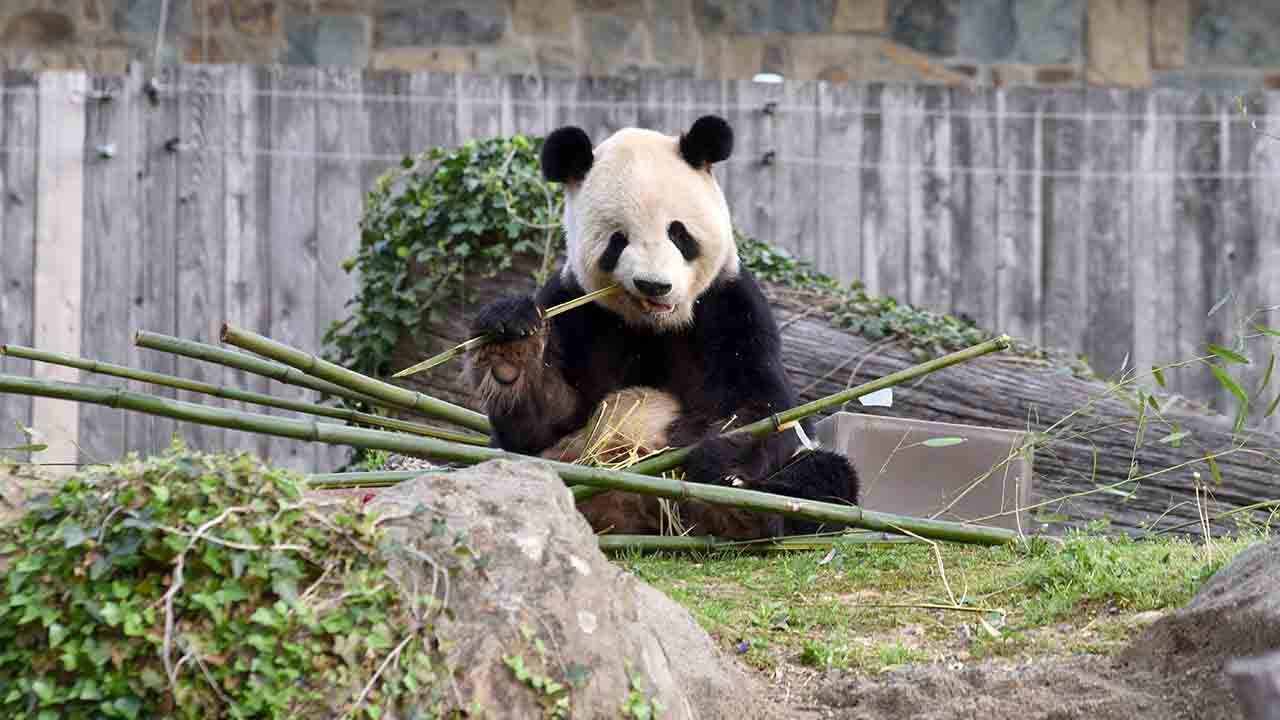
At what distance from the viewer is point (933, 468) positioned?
6.46 metres

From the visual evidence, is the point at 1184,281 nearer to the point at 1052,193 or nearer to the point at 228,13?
the point at 1052,193

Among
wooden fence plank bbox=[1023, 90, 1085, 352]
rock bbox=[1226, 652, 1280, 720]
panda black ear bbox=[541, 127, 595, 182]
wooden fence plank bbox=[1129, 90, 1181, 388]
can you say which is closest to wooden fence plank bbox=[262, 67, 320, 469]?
panda black ear bbox=[541, 127, 595, 182]

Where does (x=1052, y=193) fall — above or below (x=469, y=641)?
above

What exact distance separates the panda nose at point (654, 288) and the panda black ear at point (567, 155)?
2.01 feet

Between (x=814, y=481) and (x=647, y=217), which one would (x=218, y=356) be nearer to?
(x=647, y=217)

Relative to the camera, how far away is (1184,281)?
10.3m

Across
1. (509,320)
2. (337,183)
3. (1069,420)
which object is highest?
(337,183)

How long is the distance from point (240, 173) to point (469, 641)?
7.22 m

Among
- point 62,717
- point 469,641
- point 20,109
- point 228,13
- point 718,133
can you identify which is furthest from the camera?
point 228,13

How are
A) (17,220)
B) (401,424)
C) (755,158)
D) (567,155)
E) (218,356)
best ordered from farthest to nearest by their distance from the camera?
(755,158)
(17,220)
(401,424)
(567,155)
(218,356)

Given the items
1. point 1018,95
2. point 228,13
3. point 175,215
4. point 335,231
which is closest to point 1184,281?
point 1018,95

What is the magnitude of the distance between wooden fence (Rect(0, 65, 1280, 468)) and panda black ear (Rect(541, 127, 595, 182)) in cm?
421

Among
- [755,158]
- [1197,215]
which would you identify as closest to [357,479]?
[755,158]

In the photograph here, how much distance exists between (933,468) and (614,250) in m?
1.98
